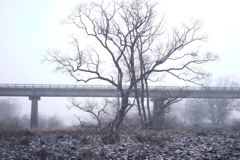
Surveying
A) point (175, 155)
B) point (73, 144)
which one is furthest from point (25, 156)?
point (175, 155)

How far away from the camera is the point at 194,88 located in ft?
154

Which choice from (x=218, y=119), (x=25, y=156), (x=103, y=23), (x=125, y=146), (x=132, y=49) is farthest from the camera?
(x=218, y=119)

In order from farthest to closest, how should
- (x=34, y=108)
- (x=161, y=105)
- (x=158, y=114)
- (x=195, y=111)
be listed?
(x=195, y=111), (x=34, y=108), (x=161, y=105), (x=158, y=114)

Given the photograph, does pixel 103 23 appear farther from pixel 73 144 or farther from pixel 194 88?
pixel 194 88

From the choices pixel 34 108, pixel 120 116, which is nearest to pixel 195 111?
pixel 34 108

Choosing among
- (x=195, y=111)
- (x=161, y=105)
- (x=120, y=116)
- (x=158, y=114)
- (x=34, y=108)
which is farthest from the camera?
(x=195, y=111)

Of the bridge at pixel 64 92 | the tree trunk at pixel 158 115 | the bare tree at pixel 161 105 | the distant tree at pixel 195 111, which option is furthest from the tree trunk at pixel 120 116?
the distant tree at pixel 195 111

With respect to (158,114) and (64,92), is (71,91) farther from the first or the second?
(158,114)

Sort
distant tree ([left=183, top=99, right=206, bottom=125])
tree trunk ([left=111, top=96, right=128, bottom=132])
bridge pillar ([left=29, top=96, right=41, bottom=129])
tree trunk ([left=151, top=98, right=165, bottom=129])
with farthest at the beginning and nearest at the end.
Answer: distant tree ([left=183, top=99, right=206, bottom=125]) < bridge pillar ([left=29, top=96, right=41, bottom=129]) < tree trunk ([left=151, top=98, right=165, bottom=129]) < tree trunk ([left=111, top=96, right=128, bottom=132])

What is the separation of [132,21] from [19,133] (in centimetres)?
1547

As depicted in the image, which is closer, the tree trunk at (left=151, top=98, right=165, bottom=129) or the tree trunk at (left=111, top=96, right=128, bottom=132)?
the tree trunk at (left=111, top=96, right=128, bottom=132)

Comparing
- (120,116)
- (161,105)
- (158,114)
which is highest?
(161,105)

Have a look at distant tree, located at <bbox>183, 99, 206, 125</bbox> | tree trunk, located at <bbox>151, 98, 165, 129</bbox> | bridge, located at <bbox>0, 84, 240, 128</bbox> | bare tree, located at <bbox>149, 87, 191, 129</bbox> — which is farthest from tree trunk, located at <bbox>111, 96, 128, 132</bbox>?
distant tree, located at <bbox>183, 99, 206, 125</bbox>

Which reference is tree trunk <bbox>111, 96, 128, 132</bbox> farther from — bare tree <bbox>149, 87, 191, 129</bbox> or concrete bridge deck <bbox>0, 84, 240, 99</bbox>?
concrete bridge deck <bbox>0, 84, 240, 99</bbox>
